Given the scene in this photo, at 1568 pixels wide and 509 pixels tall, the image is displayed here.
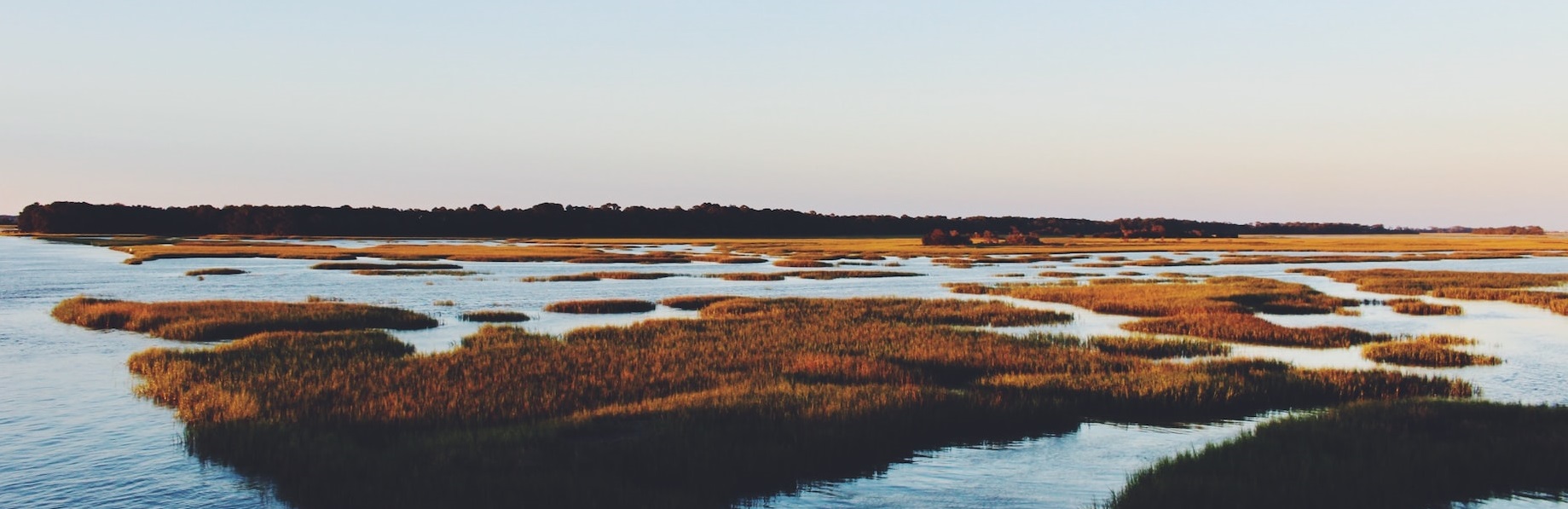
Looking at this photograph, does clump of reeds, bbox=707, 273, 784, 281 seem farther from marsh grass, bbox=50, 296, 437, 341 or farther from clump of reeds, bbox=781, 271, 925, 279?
marsh grass, bbox=50, 296, 437, 341

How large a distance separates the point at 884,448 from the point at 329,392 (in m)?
9.20

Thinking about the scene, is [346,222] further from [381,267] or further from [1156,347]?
[1156,347]

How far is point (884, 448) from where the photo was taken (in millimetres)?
12883

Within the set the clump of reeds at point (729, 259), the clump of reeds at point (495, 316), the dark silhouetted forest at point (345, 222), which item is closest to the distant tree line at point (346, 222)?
the dark silhouetted forest at point (345, 222)

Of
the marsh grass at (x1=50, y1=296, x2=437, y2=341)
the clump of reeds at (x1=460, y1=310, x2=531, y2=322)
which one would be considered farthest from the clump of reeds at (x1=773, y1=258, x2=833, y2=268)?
the marsh grass at (x1=50, y1=296, x2=437, y2=341)

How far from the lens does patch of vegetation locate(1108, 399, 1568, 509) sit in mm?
10297

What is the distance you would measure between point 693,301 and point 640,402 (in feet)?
68.1

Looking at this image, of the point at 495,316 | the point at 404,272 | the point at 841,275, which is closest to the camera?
the point at 495,316

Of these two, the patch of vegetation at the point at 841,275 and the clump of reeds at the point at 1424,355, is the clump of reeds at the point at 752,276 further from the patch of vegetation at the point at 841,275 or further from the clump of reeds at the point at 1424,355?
the clump of reeds at the point at 1424,355

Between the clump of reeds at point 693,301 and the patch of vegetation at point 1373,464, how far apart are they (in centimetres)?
2348

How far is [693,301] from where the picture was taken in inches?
1419

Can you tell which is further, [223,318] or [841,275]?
[841,275]

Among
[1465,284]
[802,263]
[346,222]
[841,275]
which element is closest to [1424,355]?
[1465,284]

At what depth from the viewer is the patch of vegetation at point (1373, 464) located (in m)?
10.3
